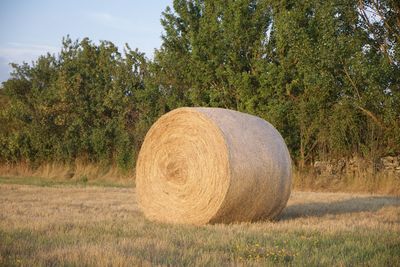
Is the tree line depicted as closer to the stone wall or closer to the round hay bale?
the stone wall

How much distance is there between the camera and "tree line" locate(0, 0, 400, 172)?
48.3ft

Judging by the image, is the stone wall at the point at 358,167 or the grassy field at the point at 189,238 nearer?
the grassy field at the point at 189,238

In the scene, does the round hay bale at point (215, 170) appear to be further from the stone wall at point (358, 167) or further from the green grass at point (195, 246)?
the stone wall at point (358, 167)

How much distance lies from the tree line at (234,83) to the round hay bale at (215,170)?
261 inches

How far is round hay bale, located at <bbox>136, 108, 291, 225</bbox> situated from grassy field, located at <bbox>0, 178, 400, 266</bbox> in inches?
14.1

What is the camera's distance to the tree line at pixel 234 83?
580 inches

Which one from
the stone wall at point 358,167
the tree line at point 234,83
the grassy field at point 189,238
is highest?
the tree line at point 234,83

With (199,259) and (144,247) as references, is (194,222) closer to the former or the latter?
(144,247)

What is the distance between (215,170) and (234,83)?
1068 cm

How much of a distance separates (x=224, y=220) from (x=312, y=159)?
31.5ft

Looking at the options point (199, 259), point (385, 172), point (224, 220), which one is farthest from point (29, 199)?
point (385, 172)

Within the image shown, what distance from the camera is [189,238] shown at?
21.0 feet

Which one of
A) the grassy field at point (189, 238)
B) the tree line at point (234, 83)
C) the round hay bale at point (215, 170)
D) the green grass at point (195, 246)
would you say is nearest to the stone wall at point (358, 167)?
the tree line at point (234, 83)

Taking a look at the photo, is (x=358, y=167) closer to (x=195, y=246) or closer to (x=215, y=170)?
(x=215, y=170)
